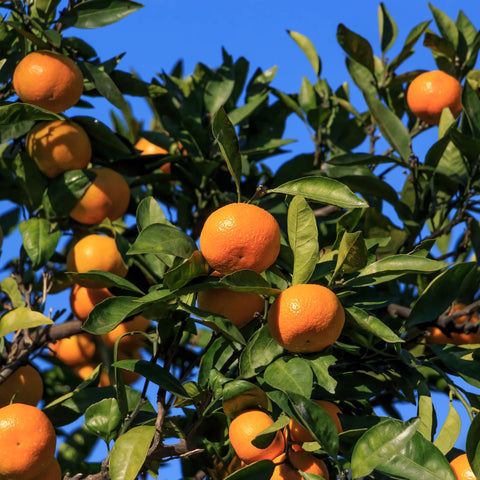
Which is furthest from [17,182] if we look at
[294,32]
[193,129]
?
[294,32]

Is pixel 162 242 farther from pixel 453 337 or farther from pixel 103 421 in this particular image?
pixel 453 337

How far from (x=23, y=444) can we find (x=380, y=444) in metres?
0.85

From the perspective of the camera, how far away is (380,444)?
1467 millimetres

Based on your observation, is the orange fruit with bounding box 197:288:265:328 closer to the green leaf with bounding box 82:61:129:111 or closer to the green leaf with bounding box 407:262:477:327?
the green leaf with bounding box 407:262:477:327

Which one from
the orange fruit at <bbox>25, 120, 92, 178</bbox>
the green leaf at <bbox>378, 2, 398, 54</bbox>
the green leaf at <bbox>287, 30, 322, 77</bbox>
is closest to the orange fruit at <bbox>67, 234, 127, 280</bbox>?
the orange fruit at <bbox>25, 120, 92, 178</bbox>

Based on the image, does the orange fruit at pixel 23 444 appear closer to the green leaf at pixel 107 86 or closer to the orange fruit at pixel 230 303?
the orange fruit at pixel 230 303

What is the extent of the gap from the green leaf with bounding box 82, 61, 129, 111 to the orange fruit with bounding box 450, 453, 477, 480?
4.75 ft

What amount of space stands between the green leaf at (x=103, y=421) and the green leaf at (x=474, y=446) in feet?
2.70

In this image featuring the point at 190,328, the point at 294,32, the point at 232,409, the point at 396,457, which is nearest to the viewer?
the point at 396,457

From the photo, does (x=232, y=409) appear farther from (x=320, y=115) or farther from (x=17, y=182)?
(x=320, y=115)

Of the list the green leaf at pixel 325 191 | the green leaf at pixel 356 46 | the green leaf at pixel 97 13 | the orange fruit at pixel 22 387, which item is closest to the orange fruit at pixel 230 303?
the green leaf at pixel 325 191

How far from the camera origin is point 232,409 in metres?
1.68

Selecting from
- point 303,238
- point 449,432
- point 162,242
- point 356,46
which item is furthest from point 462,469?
point 356,46

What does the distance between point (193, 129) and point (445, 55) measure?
100 centimetres
